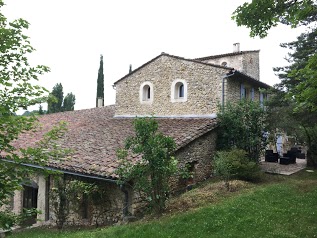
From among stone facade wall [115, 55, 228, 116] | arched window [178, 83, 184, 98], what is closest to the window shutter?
stone facade wall [115, 55, 228, 116]

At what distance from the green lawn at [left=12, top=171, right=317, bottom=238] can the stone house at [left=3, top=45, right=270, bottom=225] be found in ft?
5.68

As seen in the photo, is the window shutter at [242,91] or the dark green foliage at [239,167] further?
the window shutter at [242,91]

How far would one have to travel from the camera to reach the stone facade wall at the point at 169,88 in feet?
46.4

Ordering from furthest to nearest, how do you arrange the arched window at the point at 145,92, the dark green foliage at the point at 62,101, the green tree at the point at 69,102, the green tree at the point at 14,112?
1. the green tree at the point at 69,102
2. the dark green foliage at the point at 62,101
3. the arched window at the point at 145,92
4. the green tree at the point at 14,112

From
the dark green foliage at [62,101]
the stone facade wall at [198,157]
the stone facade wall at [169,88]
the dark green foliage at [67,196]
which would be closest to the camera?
the dark green foliage at [67,196]

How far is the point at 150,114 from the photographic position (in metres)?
15.0

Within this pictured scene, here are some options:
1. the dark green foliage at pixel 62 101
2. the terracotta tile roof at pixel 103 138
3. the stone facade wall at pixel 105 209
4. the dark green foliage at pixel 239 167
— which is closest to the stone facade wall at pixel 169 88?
the terracotta tile roof at pixel 103 138

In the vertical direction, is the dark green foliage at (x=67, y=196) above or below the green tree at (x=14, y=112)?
below

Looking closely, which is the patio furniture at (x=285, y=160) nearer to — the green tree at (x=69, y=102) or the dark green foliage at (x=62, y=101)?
the dark green foliage at (x=62, y=101)

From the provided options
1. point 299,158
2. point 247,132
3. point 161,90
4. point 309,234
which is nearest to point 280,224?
point 309,234

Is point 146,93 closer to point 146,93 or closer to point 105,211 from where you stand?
point 146,93

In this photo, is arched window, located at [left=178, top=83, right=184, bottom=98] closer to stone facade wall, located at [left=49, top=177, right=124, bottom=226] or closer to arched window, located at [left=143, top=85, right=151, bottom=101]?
arched window, located at [left=143, top=85, right=151, bottom=101]

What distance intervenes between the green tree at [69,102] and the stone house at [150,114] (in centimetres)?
2240

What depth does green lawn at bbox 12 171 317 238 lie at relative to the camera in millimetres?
6789
